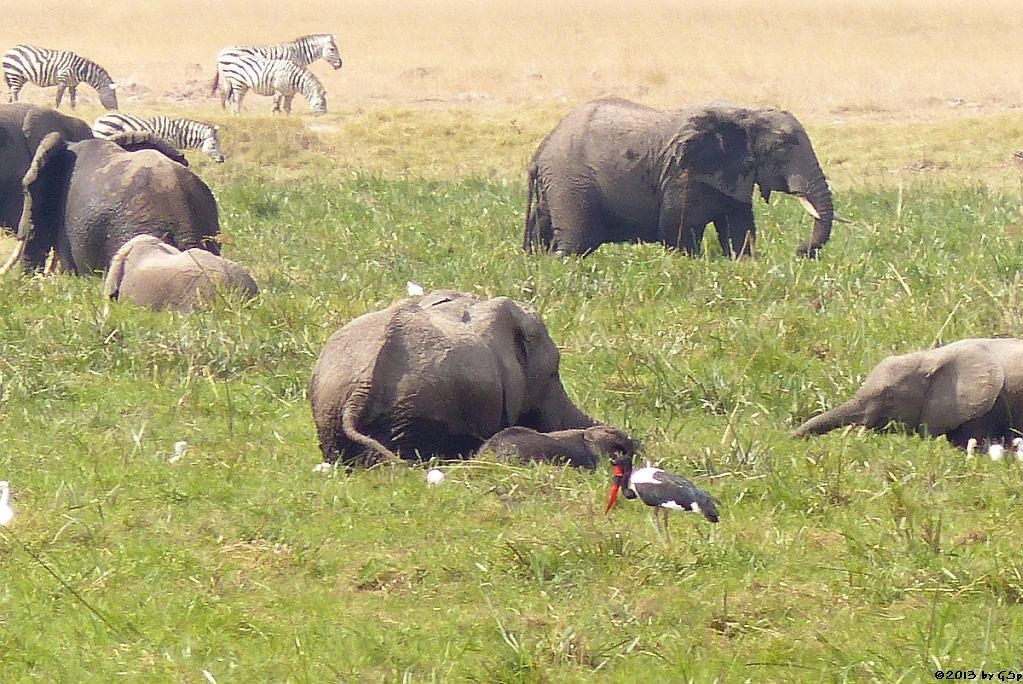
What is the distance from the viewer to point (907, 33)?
42844 mm

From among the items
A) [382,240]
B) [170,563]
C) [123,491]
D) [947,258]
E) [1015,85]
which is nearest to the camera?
[170,563]

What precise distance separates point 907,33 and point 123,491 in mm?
39042

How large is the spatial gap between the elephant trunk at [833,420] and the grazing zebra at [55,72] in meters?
25.2

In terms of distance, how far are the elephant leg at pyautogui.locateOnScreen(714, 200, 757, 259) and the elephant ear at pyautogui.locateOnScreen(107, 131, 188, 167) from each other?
417cm

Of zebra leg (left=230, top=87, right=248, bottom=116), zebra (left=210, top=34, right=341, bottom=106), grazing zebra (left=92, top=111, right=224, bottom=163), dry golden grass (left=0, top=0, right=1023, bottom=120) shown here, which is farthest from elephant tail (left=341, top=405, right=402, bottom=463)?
zebra (left=210, top=34, right=341, bottom=106)

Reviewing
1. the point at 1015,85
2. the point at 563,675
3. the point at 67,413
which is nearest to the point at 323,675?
the point at 563,675

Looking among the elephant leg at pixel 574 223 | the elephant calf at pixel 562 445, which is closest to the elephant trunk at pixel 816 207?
the elephant leg at pixel 574 223

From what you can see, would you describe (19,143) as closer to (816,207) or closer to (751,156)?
(751,156)

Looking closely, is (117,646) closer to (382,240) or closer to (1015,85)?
(382,240)

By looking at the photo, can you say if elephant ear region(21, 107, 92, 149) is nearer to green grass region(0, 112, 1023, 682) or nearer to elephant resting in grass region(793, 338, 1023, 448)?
green grass region(0, 112, 1023, 682)

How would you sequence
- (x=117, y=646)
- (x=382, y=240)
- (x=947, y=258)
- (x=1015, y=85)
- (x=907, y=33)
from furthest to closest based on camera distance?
(x=907, y=33)
(x=1015, y=85)
(x=382, y=240)
(x=947, y=258)
(x=117, y=646)

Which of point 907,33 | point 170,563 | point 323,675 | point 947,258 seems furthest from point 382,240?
point 907,33

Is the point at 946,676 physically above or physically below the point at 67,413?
above

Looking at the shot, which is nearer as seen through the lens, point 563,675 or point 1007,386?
point 563,675
